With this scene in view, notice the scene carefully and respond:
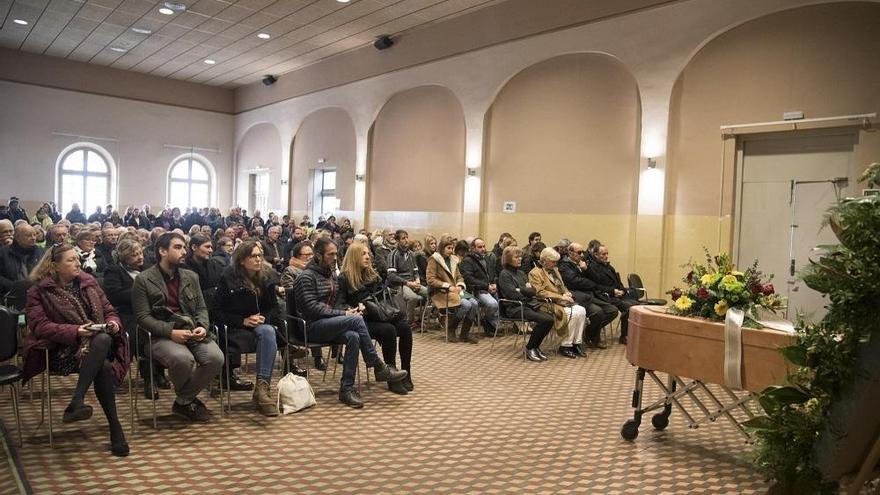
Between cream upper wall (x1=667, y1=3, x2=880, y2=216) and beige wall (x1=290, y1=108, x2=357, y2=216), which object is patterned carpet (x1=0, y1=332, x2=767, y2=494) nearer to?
cream upper wall (x1=667, y1=3, x2=880, y2=216)

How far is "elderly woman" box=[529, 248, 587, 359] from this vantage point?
713 centimetres

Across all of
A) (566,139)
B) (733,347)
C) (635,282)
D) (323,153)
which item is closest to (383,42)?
(323,153)

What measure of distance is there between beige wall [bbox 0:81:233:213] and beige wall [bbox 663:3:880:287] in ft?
48.2

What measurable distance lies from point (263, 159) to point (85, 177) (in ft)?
15.9

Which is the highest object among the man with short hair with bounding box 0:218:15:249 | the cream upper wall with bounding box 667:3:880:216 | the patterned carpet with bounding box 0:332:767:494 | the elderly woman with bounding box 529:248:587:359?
the cream upper wall with bounding box 667:3:880:216

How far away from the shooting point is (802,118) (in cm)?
795

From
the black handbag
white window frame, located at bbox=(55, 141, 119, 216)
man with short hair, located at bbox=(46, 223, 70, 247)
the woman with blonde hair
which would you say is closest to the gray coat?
the woman with blonde hair

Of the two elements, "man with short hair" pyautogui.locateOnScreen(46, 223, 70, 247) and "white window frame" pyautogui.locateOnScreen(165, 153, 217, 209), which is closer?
"man with short hair" pyautogui.locateOnScreen(46, 223, 70, 247)

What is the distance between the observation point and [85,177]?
57.5 feet

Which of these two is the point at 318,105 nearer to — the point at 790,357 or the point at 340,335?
the point at 340,335

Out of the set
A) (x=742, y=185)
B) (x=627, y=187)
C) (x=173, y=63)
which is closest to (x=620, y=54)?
(x=627, y=187)

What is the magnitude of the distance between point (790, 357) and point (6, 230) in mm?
7211

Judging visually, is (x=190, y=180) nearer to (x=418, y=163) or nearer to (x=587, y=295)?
(x=418, y=163)

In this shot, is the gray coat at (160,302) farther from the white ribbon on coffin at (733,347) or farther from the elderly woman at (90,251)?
the white ribbon on coffin at (733,347)
